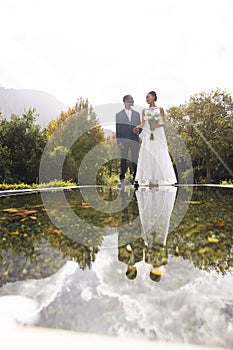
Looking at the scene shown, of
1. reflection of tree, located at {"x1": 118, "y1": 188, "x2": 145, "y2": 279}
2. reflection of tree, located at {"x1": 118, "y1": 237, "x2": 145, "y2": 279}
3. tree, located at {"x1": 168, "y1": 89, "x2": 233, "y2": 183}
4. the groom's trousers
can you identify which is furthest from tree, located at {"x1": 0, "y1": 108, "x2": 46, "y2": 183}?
reflection of tree, located at {"x1": 118, "y1": 237, "x2": 145, "y2": 279}

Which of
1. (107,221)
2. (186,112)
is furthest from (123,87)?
(107,221)

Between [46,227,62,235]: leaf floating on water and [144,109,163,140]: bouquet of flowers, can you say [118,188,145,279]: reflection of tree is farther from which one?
[144,109,163,140]: bouquet of flowers

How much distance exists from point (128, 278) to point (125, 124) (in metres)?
7.07

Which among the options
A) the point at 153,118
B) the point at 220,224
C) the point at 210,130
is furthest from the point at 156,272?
the point at 210,130

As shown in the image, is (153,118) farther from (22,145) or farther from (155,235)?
(22,145)

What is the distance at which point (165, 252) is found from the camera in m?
2.24

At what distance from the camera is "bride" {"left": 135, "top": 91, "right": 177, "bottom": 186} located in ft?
30.3

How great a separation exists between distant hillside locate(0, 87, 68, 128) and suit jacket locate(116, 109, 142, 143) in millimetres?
163874

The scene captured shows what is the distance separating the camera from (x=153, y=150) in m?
9.72

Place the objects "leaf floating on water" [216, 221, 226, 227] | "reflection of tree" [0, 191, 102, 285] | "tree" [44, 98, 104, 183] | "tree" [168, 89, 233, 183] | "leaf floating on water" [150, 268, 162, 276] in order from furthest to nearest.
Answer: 1. "tree" [168, 89, 233, 183]
2. "tree" [44, 98, 104, 183]
3. "leaf floating on water" [216, 221, 226, 227]
4. "reflection of tree" [0, 191, 102, 285]
5. "leaf floating on water" [150, 268, 162, 276]

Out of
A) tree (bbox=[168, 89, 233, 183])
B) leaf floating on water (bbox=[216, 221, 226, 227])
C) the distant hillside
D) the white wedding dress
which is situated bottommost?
leaf floating on water (bbox=[216, 221, 226, 227])

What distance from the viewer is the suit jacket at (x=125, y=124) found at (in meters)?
8.31

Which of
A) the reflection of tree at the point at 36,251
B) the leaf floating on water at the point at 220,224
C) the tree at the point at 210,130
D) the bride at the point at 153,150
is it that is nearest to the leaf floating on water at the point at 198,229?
the leaf floating on water at the point at 220,224

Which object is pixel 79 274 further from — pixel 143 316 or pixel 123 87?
pixel 123 87
